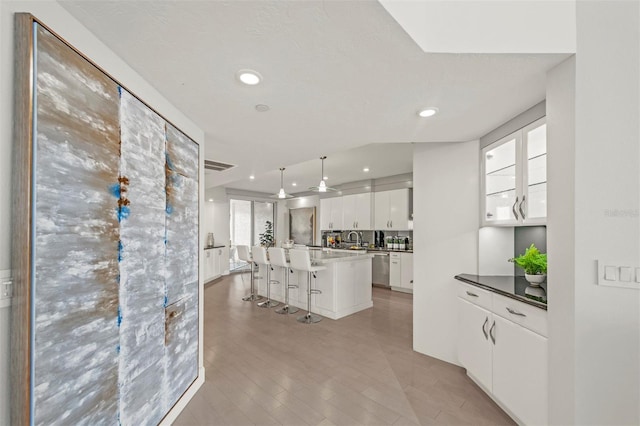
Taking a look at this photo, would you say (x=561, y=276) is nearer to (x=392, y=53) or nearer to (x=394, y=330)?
(x=392, y=53)

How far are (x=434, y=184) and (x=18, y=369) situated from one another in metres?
3.21

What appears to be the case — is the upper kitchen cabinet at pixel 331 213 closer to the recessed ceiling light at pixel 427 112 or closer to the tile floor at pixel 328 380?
the tile floor at pixel 328 380

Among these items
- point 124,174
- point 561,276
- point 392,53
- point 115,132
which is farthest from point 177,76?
point 561,276

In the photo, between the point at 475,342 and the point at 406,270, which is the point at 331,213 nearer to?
the point at 406,270

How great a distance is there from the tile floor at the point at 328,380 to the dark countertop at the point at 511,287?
3.00 ft

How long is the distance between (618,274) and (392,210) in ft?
17.3

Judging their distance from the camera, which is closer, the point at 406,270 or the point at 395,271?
the point at 406,270

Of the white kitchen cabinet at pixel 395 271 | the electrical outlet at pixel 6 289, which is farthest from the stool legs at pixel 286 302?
the electrical outlet at pixel 6 289

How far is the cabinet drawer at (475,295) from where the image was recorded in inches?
89.7

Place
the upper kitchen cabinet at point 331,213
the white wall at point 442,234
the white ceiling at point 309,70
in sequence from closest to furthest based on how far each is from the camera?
the white ceiling at point 309,70 < the white wall at point 442,234 < the upper kitchen cabinet at point 331,213

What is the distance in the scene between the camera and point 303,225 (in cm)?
911

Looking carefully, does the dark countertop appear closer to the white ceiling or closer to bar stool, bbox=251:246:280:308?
the white ceiling

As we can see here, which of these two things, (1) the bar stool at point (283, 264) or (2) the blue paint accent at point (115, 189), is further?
(1) the bar stool at point (283, 264)

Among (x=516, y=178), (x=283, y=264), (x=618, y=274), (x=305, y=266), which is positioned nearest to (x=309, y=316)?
(x=305, y=266)
